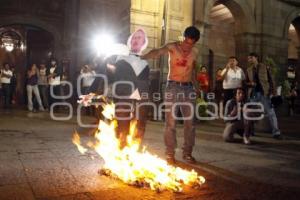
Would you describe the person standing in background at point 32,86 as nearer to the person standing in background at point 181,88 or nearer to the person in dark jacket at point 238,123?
the person in dark jacket at point 238,123

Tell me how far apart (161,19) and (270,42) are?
6.63 m

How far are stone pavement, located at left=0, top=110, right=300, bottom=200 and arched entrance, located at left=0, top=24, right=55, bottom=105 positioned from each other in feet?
36.4

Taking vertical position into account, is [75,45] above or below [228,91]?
above

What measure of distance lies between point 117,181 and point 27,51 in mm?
16373

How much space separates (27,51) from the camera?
19.1 m

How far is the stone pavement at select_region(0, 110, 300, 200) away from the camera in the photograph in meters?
4.01

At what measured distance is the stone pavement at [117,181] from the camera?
4.01m

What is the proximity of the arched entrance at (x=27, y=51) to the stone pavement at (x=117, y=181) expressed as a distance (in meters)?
11.1

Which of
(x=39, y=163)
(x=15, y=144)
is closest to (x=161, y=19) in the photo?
(x=15, y=144)

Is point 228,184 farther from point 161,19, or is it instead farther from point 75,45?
point 75,45

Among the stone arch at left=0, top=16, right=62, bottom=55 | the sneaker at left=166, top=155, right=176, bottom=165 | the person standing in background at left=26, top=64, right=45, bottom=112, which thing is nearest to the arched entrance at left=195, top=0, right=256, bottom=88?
the person standing in background at left=26, top=64, right=45, bottom=112

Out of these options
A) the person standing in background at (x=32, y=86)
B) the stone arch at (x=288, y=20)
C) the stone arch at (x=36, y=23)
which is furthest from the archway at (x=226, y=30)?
the stone arch at (x=36, y=23)

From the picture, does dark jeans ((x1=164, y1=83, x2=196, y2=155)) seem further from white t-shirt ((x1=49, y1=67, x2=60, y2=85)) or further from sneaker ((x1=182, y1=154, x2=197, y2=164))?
white t-shirt ((x1=49, y1=67, x2=60, y2=85))

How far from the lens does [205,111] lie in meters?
12.0
